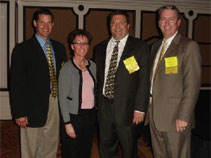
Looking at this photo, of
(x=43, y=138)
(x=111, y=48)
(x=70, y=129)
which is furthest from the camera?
(x=43, y=138)

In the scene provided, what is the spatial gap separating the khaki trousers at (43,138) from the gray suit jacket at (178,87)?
0.92 metres

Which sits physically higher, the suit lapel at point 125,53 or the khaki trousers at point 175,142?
the suit lapel at point 125,53

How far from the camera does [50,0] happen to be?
5.24 metres

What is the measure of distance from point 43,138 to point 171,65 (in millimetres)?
1384

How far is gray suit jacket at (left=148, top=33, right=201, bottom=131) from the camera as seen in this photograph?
2.00 m

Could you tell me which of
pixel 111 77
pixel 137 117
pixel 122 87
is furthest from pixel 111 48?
pixel 137 117

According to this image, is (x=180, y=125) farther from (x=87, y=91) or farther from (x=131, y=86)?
(x=87, y=91)

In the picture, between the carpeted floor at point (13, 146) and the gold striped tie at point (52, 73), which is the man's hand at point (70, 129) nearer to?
the gold striped tie at point (52, 73)

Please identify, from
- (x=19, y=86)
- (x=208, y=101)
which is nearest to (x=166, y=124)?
(x=19, y=86)

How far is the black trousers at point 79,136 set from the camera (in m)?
2.19

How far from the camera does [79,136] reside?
2.22m

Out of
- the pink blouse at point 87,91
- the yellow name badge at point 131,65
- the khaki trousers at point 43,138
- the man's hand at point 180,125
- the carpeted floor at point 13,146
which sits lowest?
the carpeted floor at point 13,146

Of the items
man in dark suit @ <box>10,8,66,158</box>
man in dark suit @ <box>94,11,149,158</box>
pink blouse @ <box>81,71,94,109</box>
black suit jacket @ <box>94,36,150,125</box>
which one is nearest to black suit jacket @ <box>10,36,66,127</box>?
man in dark suit @ <box>10,8,66,158</box>

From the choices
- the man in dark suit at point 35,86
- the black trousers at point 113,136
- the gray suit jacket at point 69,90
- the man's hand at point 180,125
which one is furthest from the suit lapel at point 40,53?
the man's hand at point 180,125
